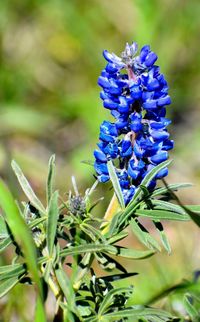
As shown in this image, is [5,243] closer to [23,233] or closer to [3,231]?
[3,231]

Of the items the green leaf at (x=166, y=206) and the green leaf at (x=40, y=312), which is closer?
the green leaf at (x=40, y=312)

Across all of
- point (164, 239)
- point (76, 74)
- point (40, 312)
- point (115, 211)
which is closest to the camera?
point (40, 312)

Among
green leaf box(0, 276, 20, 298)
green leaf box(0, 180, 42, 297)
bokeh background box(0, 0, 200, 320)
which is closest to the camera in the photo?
green leaf box(0, 180, 42, 297)

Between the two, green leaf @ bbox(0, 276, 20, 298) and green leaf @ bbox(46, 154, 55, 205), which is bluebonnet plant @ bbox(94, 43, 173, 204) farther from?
green leaf @ bbox(0, 276, 20, 298)

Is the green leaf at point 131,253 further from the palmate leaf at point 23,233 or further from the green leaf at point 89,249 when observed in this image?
the palmate leaf at point 23,233

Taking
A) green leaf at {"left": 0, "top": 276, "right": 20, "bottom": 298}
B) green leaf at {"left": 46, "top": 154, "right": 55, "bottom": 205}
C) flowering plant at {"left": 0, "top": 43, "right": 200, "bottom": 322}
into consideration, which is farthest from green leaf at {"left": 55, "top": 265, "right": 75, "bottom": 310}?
green leaf at {"left": 46, "top": 154, "right": 55, "bottom": 205}

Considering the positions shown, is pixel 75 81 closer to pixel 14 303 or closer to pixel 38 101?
pixel 38 101

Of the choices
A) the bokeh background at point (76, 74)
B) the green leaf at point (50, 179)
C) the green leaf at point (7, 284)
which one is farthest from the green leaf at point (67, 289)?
the bokeh background at point (76, 74)

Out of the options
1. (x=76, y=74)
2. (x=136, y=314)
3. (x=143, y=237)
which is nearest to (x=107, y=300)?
(x=136, y=314)
